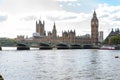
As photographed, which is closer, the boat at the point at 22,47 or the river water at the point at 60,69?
the river water at the point at 60,69

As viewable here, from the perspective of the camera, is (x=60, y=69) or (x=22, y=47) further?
(x=22, y=47)

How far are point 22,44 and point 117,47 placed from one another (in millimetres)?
52896

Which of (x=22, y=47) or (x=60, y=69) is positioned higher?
(x=22, y=47)

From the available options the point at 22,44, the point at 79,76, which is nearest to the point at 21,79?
the point at 79,76

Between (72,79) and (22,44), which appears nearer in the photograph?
(72,79)

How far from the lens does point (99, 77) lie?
45750 millimetres

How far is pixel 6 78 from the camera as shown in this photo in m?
45.0

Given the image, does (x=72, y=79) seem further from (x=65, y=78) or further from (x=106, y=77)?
(x=106, y=77)

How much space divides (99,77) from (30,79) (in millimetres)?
8949

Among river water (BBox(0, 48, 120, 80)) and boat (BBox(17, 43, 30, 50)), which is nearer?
river water (BBox(0, 48, 120, 80))

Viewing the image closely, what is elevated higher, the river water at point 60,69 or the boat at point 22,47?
the boat at point 22,47

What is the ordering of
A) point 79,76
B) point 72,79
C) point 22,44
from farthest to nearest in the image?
point 22,44, point 79,76, point 72,79

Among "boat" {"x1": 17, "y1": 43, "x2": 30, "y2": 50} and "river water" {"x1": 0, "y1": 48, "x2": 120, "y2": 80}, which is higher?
"boat" {"x1": 17, "y1": 43, "x2": 30, "y2": 50}

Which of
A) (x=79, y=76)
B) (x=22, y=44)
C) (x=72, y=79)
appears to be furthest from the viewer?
(x=22, y=44)
